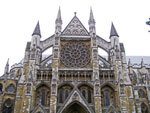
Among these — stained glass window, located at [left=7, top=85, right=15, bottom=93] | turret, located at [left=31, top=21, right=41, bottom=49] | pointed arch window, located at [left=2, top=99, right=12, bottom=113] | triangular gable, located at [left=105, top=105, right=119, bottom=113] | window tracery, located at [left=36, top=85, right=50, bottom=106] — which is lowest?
triangular gable, located at [left=105, top=105, right=119, bottom=113]

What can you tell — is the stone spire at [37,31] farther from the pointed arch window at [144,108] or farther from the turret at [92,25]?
the pointed arch window at [144,108]

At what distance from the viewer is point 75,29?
33.8 meters

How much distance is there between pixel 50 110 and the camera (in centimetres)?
2603

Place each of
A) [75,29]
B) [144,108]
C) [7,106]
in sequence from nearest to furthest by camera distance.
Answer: [7,106] < [75,29] < [144,108]

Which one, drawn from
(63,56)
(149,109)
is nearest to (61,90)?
(63,56)

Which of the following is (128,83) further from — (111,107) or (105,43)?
(105,43)

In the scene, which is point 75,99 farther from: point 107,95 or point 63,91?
point 107,95

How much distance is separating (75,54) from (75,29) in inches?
204

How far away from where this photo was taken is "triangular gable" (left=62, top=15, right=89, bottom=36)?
33.3 metres

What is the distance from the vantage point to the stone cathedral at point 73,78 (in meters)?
26.8

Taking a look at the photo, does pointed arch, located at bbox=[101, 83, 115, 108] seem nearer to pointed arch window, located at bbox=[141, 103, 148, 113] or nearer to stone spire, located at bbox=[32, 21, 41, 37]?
pointed arch window, located at bbox=[141, 103, 148, 113]

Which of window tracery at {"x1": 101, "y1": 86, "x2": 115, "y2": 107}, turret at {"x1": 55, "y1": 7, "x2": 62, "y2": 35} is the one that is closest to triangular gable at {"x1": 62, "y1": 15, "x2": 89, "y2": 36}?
turret at {"x1": 55, "y1": 7, "x2": 62, "y2": 35}

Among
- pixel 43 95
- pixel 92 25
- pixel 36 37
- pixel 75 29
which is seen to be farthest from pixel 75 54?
pixel 43 95

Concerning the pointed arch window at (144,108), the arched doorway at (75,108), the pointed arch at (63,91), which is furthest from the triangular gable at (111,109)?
the pointed arch window at (144,108)
